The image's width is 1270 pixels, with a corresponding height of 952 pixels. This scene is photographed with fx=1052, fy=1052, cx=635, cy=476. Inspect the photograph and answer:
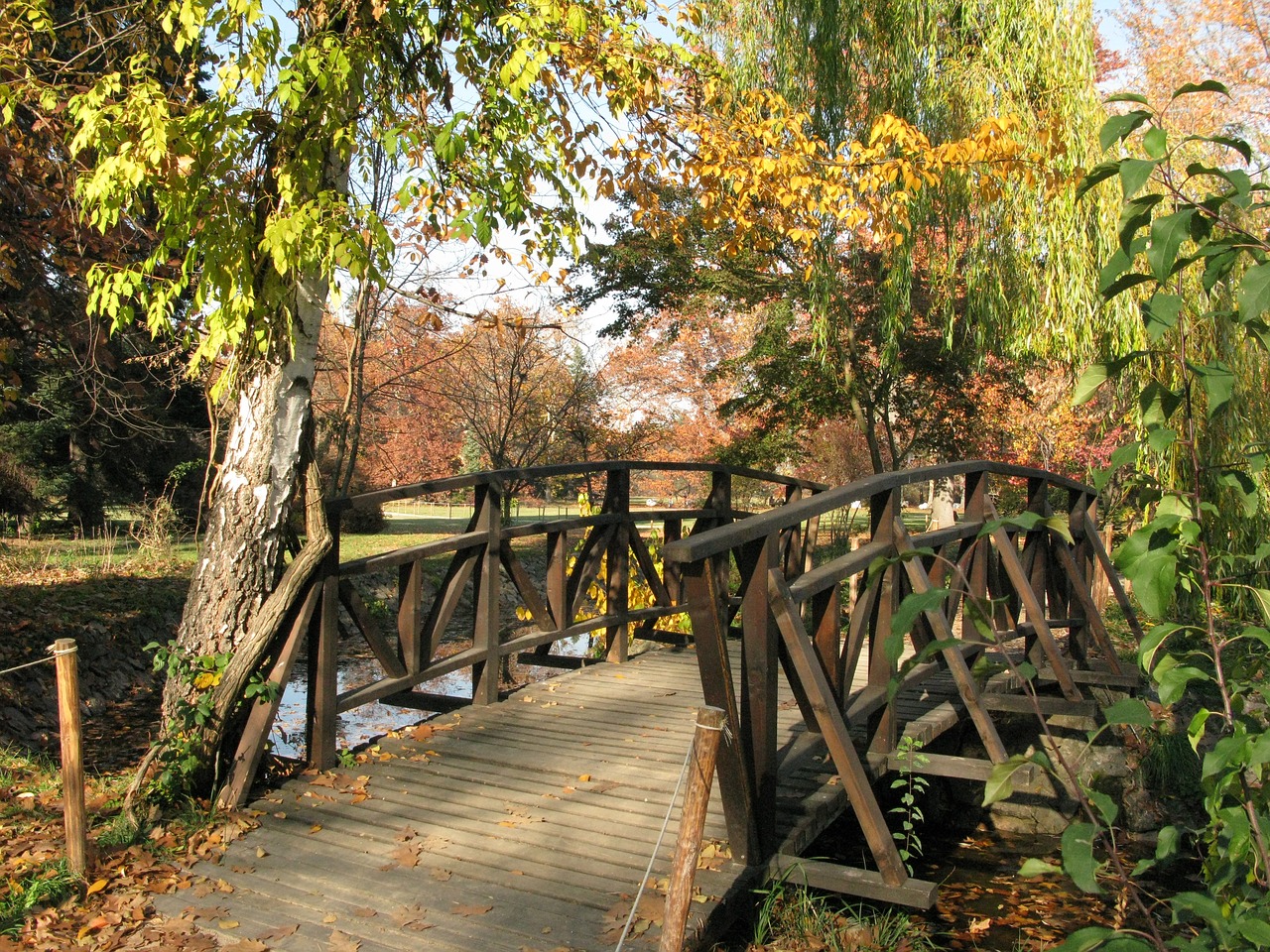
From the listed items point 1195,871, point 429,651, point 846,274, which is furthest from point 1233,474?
point 846,274

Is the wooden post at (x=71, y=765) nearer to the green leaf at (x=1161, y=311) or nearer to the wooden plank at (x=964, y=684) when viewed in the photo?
the wooden plank at (x=964, y=684)

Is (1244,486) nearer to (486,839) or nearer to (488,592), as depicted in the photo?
(486,839)

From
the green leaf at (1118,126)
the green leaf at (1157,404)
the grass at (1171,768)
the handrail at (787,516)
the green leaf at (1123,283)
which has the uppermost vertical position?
the green leaf at (1118,126)

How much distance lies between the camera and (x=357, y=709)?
34.4 ft

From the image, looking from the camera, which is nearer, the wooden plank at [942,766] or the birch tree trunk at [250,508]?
the birch tree trunk at [250,508]

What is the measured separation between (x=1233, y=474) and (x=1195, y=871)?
200 inches

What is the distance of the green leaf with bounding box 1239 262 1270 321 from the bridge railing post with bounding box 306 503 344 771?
4.32 m

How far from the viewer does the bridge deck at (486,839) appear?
3820mm

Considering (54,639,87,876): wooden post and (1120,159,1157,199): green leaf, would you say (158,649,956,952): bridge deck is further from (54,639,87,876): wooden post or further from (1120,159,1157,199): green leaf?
(1120,159,1157,199): green leaf

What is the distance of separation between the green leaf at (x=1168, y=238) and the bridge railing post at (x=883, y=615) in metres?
3.03

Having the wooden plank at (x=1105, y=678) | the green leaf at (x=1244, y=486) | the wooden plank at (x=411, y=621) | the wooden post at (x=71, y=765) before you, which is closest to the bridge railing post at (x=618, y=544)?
the wooden plank at (x=411, y=621)

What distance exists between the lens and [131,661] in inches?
425

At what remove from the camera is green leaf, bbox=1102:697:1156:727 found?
81.6 inches

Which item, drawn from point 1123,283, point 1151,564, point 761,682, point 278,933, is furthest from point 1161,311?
point 278,933
